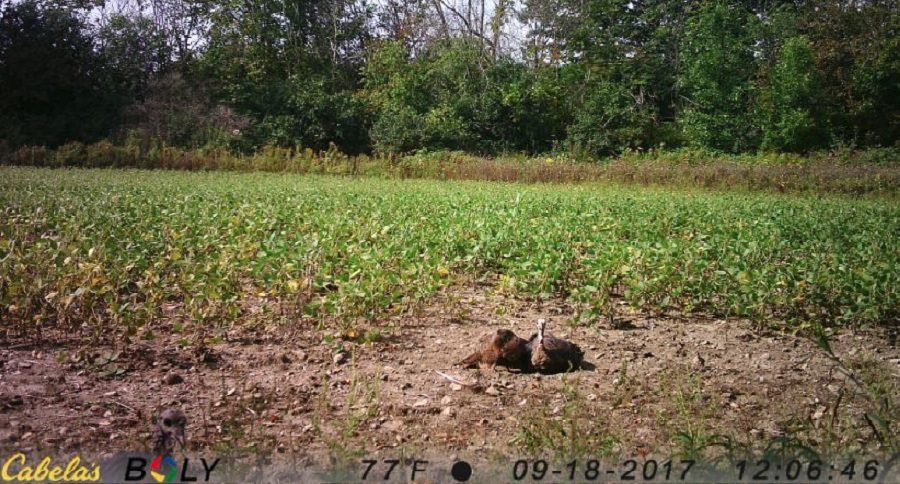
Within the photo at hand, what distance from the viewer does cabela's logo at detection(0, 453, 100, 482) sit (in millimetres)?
2330

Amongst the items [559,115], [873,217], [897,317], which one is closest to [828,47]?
[559,115]

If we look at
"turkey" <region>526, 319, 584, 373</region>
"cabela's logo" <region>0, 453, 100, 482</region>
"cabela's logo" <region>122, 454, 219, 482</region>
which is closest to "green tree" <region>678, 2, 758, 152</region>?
"turkey" <region>526, 319, 584, 373</region>

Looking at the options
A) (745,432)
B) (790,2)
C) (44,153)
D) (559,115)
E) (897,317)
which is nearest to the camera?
(745,432)

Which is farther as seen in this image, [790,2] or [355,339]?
[790,2]

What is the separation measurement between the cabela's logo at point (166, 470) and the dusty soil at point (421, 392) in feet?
0.43

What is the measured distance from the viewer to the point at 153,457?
7.95ft

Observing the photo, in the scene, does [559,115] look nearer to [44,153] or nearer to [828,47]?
[828,47]

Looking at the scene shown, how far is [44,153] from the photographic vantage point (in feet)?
58.0

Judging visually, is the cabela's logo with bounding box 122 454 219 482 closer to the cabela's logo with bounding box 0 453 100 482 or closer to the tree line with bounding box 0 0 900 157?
the cabela's logo with bounding box 0 453 100 482

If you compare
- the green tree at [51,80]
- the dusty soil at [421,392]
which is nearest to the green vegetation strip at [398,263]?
the dusty soil at [421,392]

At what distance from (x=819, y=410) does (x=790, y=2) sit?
105ft

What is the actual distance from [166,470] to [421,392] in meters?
1.24

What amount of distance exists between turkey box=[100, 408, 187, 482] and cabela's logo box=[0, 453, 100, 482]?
0.15 ft

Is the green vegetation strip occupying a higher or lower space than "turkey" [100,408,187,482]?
higher
